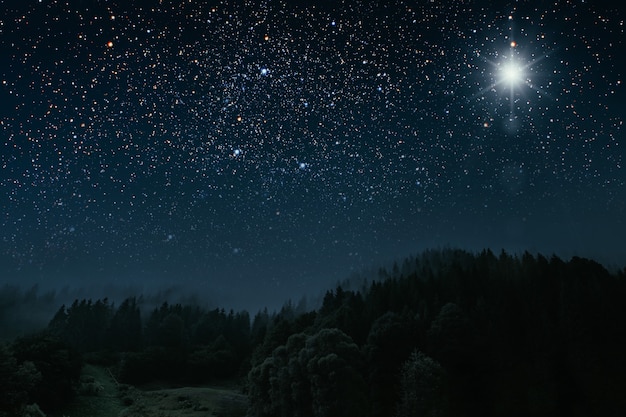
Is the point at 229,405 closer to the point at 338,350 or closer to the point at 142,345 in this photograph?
the point at 338,350

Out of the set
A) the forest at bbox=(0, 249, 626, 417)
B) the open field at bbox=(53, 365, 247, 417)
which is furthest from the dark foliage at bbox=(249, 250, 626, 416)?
the open field at bbox=(53, 365, 247, 417)

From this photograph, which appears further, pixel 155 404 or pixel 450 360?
pixel 155 404

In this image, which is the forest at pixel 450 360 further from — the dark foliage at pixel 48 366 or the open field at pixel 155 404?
the open field at pixel 155 404

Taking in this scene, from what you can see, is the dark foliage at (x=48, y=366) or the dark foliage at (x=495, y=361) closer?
the dark foliage at (x=495, y=361)

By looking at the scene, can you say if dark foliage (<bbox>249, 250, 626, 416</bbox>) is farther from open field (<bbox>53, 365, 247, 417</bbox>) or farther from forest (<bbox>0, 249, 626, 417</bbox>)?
open field (<bbox>53, 365, 247, 417</bbox>)

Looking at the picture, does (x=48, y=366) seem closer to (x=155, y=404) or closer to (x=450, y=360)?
(x=155, y=404)

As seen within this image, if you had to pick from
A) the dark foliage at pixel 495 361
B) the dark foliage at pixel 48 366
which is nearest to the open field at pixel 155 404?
the dark foliage at pixel 48 366

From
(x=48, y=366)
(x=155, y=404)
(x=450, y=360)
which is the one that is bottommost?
(x=155, y=404)

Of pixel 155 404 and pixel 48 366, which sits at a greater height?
pixel 48 366

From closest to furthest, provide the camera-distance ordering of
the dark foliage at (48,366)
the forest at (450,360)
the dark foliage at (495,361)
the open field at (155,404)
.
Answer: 1. the forest at (450,360)
2. the dark foliage at (495,361)
3. the dark foliage at (48,366)
4. the open field at (155,404)

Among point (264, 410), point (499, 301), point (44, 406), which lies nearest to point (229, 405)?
point (264, 410)

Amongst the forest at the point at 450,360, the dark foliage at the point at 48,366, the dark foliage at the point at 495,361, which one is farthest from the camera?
the dark foliage at the point at 48,366

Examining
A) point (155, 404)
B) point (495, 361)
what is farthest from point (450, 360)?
point (155, 404)

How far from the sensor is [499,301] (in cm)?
7812
